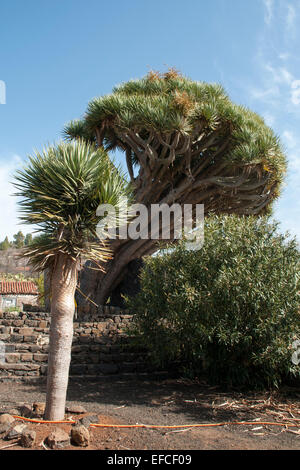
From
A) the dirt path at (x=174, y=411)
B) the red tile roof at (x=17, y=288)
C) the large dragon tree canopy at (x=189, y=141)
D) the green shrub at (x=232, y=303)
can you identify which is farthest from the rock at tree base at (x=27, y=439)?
the red tile roof at (x=17, y=288)

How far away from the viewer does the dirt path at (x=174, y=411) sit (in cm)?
406

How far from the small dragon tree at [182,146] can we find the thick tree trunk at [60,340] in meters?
6.00

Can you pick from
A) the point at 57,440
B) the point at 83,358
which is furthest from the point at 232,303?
the point at 83,358

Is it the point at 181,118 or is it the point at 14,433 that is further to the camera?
the point at 181,118

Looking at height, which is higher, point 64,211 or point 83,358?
point 64,211

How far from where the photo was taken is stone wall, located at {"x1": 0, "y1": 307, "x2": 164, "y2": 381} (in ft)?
25.9

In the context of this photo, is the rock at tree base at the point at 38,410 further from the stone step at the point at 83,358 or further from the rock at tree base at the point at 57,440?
the stone step at the point at 83,358

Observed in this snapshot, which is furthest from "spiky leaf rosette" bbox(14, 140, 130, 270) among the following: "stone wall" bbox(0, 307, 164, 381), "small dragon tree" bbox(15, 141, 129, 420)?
"stone wall" bbox(0, 307, 164, 381)

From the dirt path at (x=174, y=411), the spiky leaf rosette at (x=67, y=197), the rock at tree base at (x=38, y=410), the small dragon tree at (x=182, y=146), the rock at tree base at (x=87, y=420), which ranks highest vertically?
the small dragon tree at (x=182, y=146)

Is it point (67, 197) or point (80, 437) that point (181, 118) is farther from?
point (80, 437)

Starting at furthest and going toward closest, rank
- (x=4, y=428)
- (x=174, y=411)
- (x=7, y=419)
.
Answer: (x=174, y=411)
(x=7, y=419)
(x=4, y=428)

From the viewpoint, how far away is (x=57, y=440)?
12.2 ft

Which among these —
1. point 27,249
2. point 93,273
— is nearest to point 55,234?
point 27,249

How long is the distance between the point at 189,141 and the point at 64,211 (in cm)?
702
